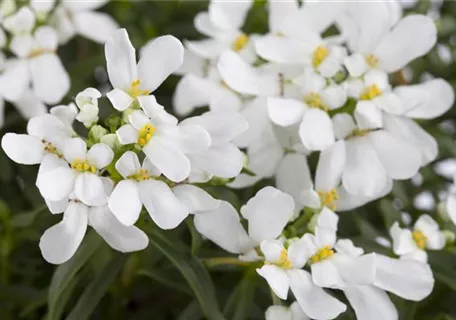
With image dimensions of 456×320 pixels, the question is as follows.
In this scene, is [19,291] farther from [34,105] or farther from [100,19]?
[100,19]

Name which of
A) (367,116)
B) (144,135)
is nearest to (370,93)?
(367,116)

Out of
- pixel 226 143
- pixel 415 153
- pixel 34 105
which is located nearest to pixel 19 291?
pixel 34 105

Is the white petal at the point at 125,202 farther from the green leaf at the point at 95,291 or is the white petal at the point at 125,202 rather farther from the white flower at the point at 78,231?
the green leaf at the point at 95,291

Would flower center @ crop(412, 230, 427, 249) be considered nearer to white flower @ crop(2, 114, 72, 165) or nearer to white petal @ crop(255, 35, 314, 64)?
white petal @ crop(255, 35, 314, 64)

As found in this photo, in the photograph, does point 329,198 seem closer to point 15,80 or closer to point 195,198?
point 195,198

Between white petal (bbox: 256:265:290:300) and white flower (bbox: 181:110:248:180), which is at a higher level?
white flower (bbox: 181:110:248:180)

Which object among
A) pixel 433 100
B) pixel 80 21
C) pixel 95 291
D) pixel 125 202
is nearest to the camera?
pixel 125 202

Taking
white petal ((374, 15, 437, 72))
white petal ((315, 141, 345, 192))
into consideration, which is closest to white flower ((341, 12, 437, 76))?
white petal ((374, 15, 437, 72))
